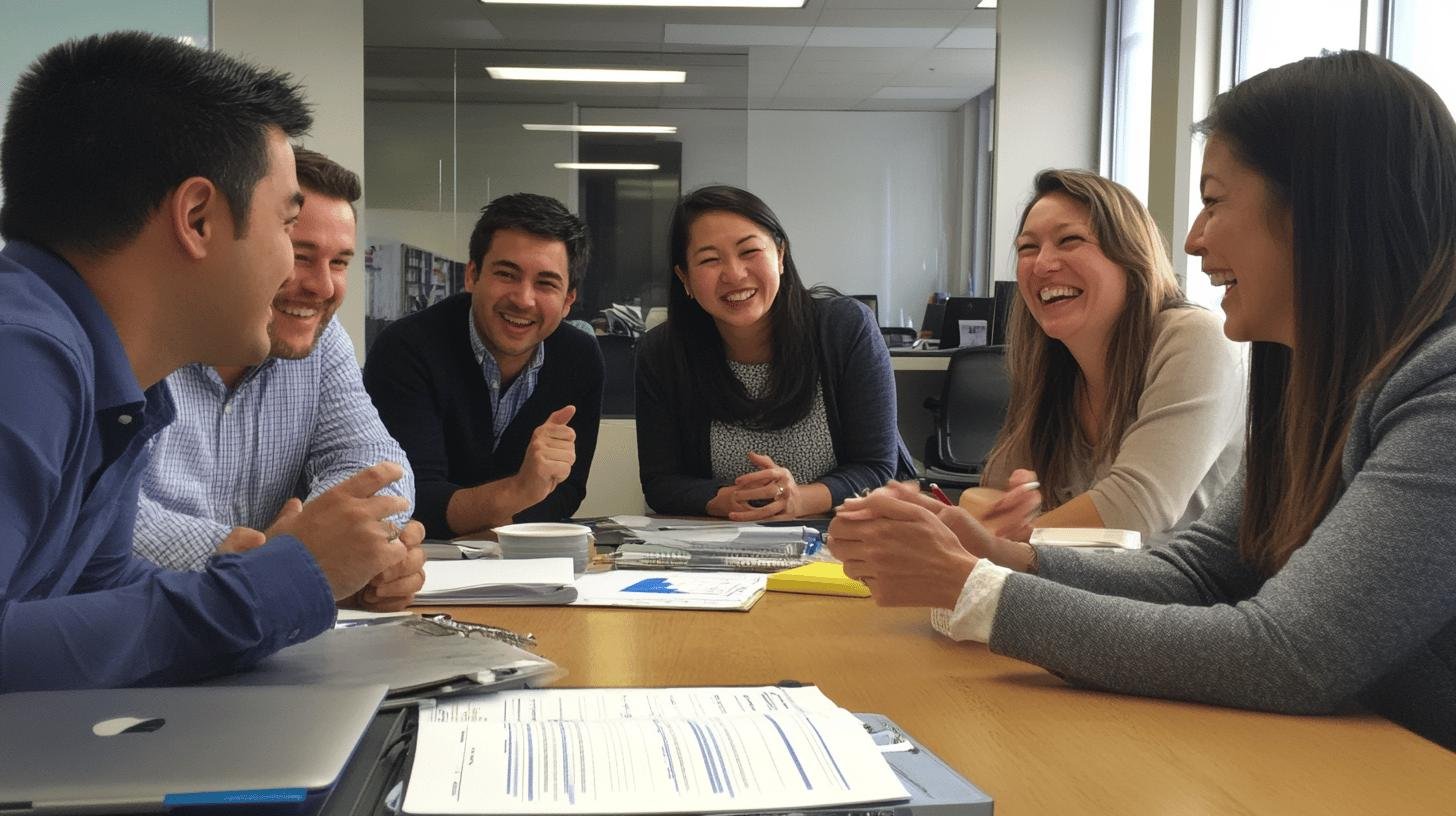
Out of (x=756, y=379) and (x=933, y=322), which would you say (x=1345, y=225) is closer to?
(x=756, y=379)

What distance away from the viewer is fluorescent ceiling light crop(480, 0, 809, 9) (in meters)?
7.00

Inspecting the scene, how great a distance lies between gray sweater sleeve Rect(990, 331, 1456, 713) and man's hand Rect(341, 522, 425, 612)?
68cm

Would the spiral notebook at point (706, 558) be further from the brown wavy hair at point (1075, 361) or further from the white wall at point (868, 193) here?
the white wall at point (868, 193)

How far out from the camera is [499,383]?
283 cm

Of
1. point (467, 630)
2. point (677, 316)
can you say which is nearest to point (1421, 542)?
point (467, 630)

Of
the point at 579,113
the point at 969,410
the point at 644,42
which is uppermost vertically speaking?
the point at 644,42

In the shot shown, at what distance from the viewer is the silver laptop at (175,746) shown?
681mm

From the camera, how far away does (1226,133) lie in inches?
53.0

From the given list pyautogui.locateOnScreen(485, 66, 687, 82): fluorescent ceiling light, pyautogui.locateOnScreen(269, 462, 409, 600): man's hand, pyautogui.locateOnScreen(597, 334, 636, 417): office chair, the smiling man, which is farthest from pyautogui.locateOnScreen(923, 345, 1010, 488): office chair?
pyautogui.locateOnScreen(485, 66, 687, 82): fluorescent ceiling light

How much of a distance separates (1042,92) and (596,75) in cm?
345

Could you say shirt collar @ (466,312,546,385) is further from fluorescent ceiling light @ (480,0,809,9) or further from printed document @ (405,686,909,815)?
fluorescent ceiling light @ (480,0,809,9)

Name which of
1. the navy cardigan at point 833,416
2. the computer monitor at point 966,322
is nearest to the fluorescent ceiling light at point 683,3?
the computer monitor at point 966,322

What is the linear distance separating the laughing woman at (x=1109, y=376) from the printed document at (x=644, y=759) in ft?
3.72

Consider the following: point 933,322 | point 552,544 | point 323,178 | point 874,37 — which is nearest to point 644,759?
point 552,544
